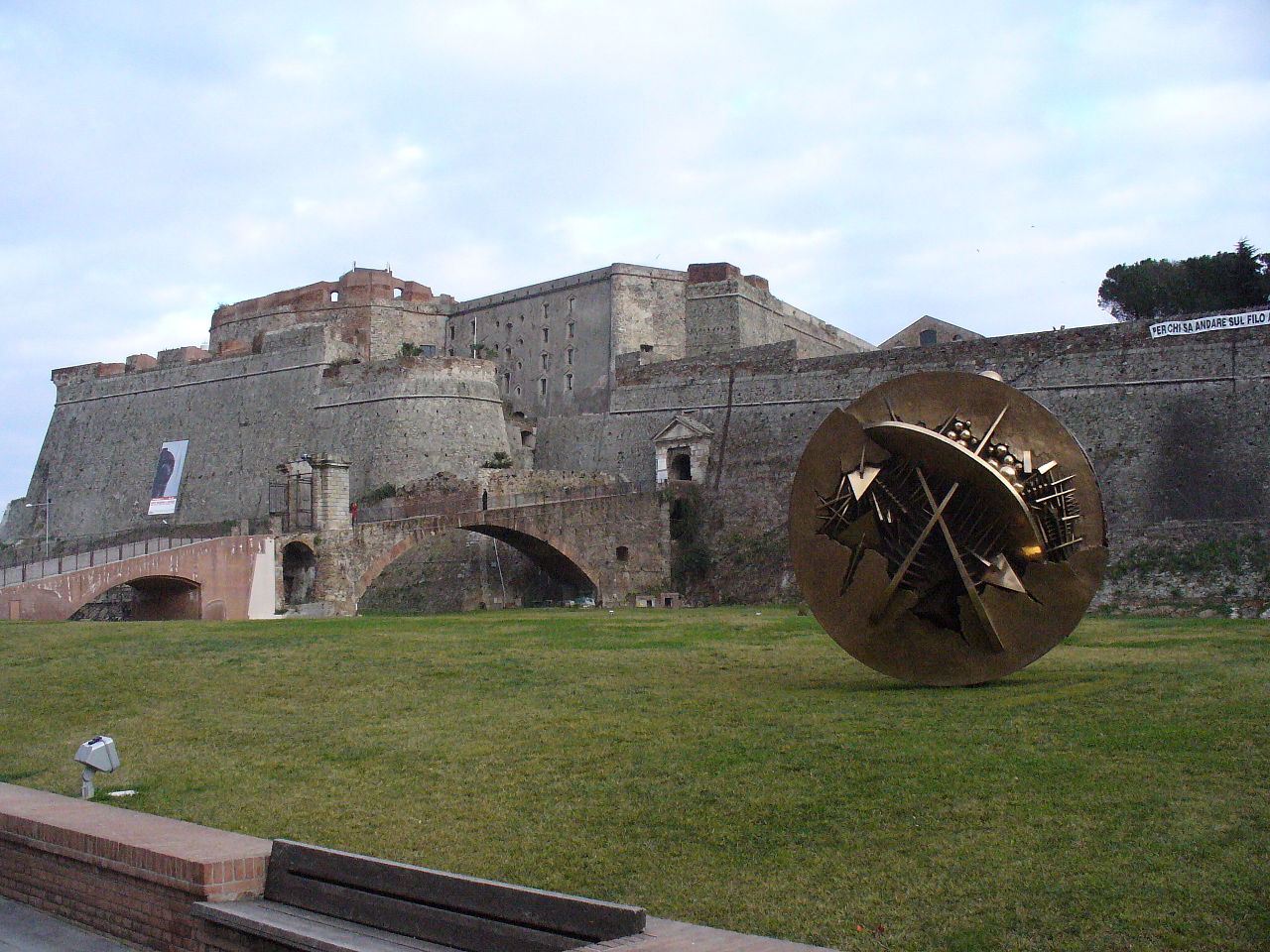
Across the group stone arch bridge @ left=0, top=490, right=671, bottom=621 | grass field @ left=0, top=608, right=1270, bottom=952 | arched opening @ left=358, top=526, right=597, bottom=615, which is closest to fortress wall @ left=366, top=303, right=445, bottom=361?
arched opening @ left=358, top=526, right=597, bottom=615

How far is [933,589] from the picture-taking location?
12.8 metres

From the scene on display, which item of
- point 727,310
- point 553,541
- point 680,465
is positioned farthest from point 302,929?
point 727,310

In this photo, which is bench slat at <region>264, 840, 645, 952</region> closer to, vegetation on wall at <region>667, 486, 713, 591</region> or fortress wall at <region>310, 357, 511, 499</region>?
vegetation on wall at <region>667, 486, 713, 591</region>

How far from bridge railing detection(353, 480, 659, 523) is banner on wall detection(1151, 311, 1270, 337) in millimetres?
16212

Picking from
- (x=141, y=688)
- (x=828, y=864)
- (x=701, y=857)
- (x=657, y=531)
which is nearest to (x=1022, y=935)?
(x=828, y=864)

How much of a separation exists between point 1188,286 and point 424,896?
50329 mm

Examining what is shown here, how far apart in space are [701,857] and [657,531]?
107ft

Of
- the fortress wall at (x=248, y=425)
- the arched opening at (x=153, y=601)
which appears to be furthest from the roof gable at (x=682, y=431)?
the arched opening at (x=153, y=601)

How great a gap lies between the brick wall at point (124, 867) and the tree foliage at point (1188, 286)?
35113 millimetres

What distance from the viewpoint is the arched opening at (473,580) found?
40.3 metres

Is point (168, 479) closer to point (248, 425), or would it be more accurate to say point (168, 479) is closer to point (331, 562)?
point (248, 425)

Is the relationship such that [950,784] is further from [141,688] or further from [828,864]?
[141,688]

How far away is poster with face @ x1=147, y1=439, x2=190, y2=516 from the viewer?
54.6 m

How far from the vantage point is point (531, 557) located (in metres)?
40.5
